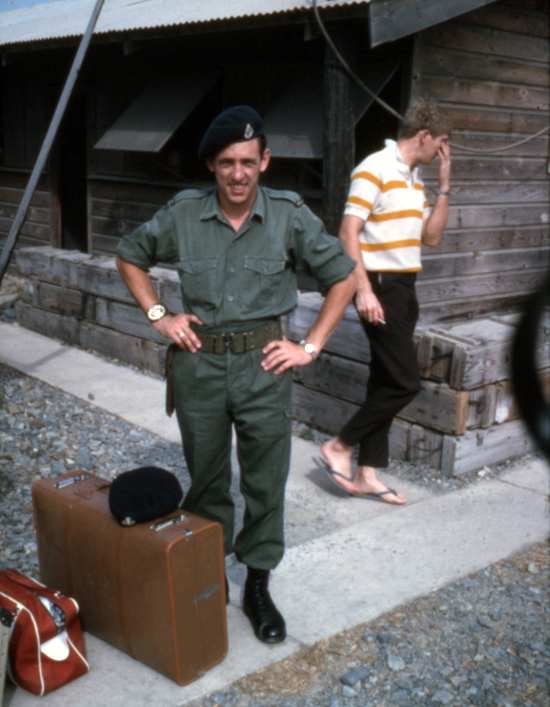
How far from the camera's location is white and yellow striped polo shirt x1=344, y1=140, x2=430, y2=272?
4.04 m

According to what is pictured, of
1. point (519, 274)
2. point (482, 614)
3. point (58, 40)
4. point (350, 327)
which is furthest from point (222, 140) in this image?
point (58, 40)

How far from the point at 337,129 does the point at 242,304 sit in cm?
346

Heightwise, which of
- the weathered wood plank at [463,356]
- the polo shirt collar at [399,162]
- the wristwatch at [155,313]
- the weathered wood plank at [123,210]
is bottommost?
the weathered wood plank at [463,356]

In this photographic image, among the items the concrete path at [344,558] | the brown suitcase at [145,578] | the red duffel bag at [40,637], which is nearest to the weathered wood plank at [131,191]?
the concrete path at [344,558]

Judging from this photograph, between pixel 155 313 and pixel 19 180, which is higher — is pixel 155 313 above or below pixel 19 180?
below

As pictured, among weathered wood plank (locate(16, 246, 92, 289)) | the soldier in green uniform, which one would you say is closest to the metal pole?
weathered wood plank (locate(16, 246, 92, 289))

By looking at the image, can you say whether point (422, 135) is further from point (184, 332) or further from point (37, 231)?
point (37, 231)

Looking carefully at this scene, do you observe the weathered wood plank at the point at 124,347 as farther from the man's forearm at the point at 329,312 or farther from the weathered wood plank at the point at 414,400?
the man's forearm at the point at 329,312

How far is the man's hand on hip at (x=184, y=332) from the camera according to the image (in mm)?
2865

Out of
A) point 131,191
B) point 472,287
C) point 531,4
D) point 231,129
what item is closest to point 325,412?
point 472,287

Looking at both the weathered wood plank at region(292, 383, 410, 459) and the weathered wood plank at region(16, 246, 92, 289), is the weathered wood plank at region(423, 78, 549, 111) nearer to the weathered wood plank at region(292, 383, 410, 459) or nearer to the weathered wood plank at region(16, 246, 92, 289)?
the weathered wood plank at region(292, 383, 410, 459)

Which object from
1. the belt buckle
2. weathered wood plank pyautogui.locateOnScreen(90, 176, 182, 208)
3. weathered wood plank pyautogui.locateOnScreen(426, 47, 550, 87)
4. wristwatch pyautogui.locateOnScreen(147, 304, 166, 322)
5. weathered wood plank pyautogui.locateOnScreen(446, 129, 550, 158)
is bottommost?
the belt buckle

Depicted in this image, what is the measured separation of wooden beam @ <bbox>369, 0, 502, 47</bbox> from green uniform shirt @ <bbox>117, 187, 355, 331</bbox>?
115 inches

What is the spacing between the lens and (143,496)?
2760mm
